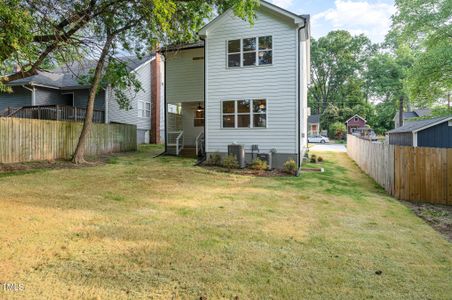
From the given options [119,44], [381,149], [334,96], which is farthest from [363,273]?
[334,96]

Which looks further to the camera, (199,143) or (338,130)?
(338,130)

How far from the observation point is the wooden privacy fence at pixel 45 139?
11508 millimetres

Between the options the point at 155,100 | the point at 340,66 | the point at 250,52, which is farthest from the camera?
the point at 340,66

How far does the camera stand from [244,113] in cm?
1338

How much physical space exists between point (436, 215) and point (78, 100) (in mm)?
21994

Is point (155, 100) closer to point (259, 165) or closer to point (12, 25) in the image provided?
point (259, 165)

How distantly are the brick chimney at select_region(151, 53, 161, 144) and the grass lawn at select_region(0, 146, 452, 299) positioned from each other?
17446mm

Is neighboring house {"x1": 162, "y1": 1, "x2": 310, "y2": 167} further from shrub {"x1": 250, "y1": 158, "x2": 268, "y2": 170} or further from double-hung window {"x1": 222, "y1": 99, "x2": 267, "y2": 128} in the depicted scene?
shrub {"x1": 250, "y1": 158, "x2": 268, "y2": 170}

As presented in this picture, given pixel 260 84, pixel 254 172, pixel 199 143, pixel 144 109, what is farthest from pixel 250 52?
pixel 144 109

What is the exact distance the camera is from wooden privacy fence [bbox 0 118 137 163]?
11.5m

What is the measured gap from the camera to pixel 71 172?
34.9ft

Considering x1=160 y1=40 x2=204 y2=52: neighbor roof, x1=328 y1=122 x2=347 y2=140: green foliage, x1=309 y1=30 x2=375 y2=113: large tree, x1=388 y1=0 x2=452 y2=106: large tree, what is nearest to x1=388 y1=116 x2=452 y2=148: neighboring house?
x1=388 y1=0 x2=452 y2=106: large tree

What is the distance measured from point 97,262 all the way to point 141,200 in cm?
342

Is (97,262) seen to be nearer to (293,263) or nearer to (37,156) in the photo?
(293,263)
